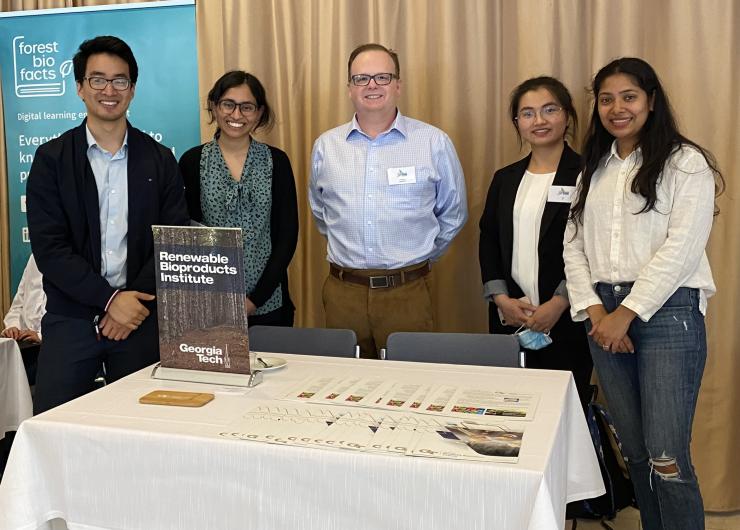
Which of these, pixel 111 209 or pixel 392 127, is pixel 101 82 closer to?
pixel 111 209

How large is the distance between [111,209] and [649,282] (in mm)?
1777

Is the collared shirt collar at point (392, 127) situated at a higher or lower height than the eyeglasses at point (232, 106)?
lower

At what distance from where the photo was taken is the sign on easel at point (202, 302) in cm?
189

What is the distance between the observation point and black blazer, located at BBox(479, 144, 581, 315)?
106 inches

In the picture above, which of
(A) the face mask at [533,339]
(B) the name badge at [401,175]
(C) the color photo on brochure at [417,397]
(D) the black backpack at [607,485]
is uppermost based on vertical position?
(B) the name badge at [401,175]

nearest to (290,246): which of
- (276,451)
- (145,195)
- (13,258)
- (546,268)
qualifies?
(145,195)

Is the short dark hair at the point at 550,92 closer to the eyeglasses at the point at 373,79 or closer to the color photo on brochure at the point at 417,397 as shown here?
the eyeglasses at the point at 373,79

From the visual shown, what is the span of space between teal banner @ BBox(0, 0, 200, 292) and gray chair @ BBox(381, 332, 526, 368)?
1.84 m

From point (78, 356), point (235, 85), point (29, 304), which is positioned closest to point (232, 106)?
point (235, 85)

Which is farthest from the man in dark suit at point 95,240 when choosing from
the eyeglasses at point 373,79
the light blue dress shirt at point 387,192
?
the eyeglasses at point 373,79

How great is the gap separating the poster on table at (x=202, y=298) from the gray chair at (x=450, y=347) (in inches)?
26.6

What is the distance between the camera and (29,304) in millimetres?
3613

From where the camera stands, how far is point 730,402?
3.12 meters

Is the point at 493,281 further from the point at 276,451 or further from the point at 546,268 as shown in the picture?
the point at 276,451
